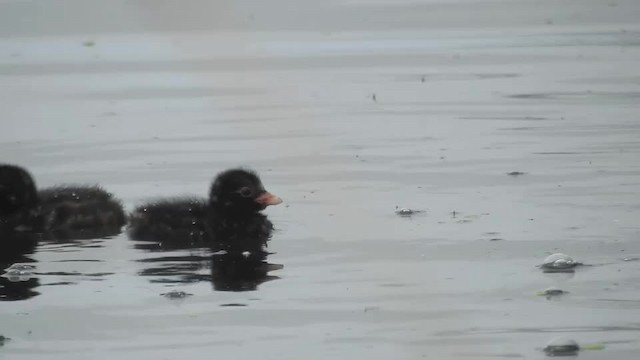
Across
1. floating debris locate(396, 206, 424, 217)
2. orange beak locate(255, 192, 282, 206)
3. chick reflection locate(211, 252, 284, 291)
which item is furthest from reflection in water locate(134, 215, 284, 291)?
floating debris locate(396, 206, 424, 217)

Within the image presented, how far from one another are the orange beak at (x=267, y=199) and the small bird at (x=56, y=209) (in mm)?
931

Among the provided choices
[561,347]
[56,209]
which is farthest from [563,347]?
[56,209]

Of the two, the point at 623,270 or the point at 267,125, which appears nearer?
the point at 623,270

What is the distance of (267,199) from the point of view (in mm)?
11242

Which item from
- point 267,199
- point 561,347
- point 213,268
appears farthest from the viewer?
point 267,199

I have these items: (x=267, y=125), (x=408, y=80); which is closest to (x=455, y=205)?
(x=267, y=125)

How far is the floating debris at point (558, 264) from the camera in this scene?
9.13m

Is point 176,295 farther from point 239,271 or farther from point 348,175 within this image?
point 348,175

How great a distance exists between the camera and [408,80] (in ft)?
63.2

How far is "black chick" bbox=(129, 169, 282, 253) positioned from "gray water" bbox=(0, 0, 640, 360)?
0.16m

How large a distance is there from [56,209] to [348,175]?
2.23 m

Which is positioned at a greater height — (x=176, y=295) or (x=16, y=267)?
(x=16, y=267)

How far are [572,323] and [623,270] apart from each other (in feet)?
4.31

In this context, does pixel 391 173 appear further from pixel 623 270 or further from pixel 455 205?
pixel 623 270
